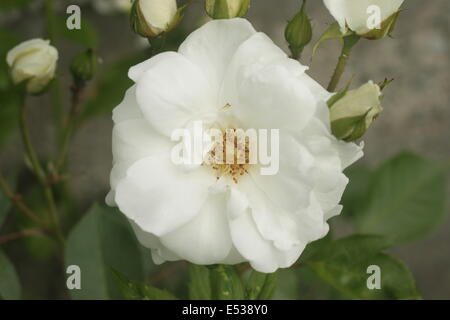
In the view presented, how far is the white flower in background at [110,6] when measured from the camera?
0.92m

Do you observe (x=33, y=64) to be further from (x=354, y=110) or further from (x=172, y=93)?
(x=354, y=110)

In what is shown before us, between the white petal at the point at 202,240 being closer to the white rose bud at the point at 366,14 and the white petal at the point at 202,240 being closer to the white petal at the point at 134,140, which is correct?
the white petal at the point at 134,140

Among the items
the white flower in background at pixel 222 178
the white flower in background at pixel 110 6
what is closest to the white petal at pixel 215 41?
the white flower in background at pixel 222 178

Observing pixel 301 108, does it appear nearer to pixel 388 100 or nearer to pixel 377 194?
pixel 377 194

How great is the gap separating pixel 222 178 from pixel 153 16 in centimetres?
12

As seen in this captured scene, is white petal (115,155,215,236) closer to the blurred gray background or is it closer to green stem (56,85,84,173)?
green stem (56,85,84,173)

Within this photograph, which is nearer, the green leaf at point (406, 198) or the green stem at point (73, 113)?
the green stem at point (73, 113)

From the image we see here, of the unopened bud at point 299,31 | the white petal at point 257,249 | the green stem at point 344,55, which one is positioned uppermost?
the unopened bud at point 299,31

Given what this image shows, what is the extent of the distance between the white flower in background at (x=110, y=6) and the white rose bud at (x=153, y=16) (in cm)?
47

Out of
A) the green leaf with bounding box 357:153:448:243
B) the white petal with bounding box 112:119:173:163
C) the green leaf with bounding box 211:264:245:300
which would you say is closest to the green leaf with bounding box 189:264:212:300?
the green leaf with bounding box 211:264:245:300

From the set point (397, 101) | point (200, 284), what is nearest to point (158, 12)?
point (200, 284)

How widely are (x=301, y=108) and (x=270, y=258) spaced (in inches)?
3.8

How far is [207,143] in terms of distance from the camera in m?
0.45
